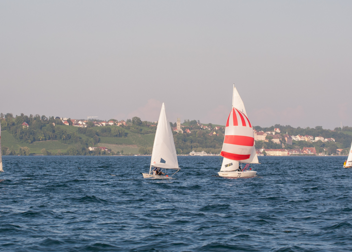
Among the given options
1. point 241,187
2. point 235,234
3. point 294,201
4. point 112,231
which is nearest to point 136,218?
point 112,231

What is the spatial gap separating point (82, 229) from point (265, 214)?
12.4m

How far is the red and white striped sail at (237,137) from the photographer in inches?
2199

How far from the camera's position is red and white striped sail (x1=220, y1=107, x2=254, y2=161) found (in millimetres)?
55844

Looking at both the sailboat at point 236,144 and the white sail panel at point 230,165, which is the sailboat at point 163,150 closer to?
the sailboat at point 236,144

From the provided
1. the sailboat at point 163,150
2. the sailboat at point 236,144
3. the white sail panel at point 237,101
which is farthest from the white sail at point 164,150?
the white sail panel at point 237,101

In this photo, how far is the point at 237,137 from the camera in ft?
183

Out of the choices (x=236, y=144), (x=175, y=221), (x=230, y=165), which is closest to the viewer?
(x=175, y=221)

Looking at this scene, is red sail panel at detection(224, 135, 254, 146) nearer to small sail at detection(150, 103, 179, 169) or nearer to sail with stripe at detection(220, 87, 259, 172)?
sail with stripe at detection(220, 87, 259, 172)

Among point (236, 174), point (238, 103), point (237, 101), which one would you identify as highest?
point (237, 101)

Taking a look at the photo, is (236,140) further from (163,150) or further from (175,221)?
(175,221)

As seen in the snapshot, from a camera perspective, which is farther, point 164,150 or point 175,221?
point 164,150

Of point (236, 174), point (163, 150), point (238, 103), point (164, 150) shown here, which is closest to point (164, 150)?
point (164, 150)

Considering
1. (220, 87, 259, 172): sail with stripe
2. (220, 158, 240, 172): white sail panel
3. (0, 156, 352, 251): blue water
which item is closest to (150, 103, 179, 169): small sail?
(220, 87, 259, 172): sail with stripe

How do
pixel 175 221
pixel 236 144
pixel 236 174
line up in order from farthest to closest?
pixel 236 174, pixel 236 144, pixel 175 221
